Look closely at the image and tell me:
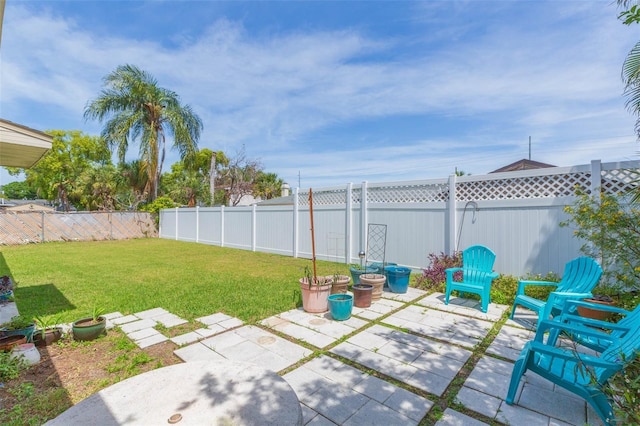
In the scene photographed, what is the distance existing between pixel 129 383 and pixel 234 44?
9738mm

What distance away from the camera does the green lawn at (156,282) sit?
474cm

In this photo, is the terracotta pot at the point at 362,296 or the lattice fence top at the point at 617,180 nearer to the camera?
the lattice fence top at the point at 617,180

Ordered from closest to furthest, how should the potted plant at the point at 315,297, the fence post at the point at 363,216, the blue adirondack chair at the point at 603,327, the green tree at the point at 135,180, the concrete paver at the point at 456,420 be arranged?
the concrete paver at the point at 456,420 → the blue adirondack chair at the point at 603,327 → the potted plant at the point at 315,297 → the fence post at the point at 363,216 → the green tree at the point at 135,180

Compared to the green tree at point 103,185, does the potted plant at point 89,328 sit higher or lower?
lower

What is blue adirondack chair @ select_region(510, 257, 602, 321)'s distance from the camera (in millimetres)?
3588

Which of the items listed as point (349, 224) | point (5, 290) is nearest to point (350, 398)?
point (349, 224)

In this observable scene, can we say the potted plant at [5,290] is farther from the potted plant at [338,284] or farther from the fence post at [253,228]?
the fence post at [253,228]

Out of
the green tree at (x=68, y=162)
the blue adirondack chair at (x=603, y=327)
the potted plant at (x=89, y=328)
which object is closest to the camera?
the blue adirondack chair at (x=603, y=327)

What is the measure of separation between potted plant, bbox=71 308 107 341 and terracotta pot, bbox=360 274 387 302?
3.75 m

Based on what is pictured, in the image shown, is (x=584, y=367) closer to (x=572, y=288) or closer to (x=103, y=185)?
(x=572, y=288)

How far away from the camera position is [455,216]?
639cm

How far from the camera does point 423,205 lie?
274 inches

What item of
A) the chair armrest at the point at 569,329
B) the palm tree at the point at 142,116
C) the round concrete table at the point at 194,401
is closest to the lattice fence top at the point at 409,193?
the chair armrest at the point at 569,329

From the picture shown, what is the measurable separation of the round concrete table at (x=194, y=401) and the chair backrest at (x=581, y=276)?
13.3 ft
